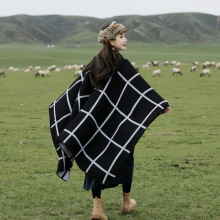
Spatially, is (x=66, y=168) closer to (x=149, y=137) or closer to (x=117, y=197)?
(x=117, y=197)

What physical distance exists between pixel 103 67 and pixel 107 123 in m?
0.74

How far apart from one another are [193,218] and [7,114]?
14272 mm

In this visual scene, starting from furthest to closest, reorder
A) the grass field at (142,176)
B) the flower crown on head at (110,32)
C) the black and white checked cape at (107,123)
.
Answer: the grass field at (142,176), the flower crown on head at (110,32), the black and white checked cape at (107,123)

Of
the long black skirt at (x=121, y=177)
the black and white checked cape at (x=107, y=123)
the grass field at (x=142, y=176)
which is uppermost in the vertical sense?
the black and white checked cape at (x=107, y=123)

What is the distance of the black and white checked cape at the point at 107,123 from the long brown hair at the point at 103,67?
81 mm

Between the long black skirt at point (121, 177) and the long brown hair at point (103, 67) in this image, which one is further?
the long black skirt at point (121, 177)

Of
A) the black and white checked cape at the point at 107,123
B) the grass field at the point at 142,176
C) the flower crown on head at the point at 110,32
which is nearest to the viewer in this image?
the black and white checked cape at the point at 107,123

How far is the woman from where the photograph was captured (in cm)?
538

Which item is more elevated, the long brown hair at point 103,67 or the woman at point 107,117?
the long brown hair at point 103,67

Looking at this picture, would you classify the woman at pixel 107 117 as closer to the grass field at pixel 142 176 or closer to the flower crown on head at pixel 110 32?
the flower crown on head at pixel 110 32

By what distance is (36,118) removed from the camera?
17500 millimetres

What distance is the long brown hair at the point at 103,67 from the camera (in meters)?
5.42

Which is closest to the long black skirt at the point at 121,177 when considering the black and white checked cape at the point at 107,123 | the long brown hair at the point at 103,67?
the black and white checked cape at the point at 107,123

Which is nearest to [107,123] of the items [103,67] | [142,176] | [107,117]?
[107,117]
